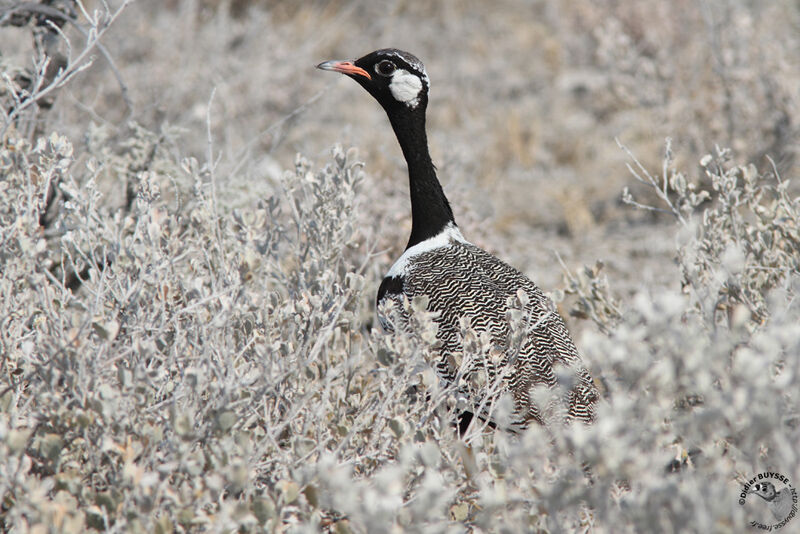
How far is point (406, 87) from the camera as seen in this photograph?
3264mm

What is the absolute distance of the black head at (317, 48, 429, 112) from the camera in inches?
128

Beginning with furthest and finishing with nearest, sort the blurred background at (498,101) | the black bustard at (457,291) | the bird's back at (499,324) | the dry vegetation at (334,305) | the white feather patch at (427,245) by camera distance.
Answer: the blurred background at (498,101) < the white feather patch at (427,245) < the black bustard at (457,291) < the bird's back at (499,324) < the dry vegetation at (334,305)

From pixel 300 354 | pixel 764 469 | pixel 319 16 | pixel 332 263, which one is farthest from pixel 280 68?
pixel 764 469

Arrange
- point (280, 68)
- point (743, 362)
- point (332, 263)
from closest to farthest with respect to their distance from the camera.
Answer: point (743, 362), point (332, 263), point (280, 68)

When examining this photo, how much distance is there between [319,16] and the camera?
7.98m

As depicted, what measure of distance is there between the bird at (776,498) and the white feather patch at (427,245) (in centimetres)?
149

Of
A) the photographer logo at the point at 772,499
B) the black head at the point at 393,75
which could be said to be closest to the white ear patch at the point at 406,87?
the black head at the point at 393,75

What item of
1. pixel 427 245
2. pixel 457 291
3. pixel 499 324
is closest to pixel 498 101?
pixel 427 245

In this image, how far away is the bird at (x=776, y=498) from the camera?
2018mm

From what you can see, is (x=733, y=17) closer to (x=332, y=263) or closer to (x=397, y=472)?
(x=332, y=263)

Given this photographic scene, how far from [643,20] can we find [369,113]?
2.60 metres

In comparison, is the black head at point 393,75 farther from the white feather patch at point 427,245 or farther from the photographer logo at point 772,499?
the photographer logo at point 772,499

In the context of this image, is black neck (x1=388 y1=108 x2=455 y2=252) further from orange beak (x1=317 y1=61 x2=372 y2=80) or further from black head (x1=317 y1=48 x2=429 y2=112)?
orange beak (x1=317 y1=61 x2=372 y2=80)

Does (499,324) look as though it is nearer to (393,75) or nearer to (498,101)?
(393,75)
